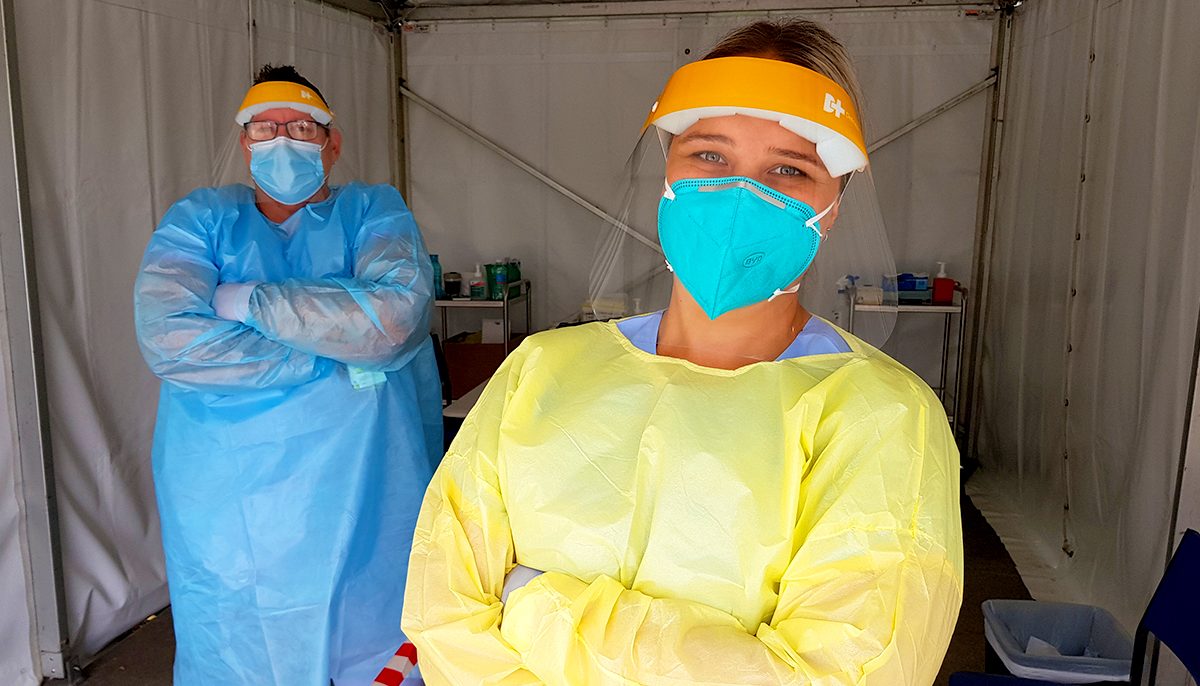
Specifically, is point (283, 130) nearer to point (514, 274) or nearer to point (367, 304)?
point (367, 304)

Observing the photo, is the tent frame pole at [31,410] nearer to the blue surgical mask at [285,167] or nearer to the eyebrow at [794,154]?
the blue surgical mask at [285,167]

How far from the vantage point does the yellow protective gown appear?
799mm

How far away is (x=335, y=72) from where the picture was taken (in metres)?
3.76

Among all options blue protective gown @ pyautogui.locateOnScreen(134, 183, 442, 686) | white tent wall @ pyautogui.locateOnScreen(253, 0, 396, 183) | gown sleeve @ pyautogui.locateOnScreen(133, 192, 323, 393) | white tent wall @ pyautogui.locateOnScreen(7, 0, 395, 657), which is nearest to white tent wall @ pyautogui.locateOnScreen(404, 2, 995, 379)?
white tent wall @ pyautogui.locateOnScreen(253, 0, 396, 183)

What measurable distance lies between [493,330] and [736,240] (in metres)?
3.27

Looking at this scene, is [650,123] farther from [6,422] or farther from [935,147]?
[935,147]

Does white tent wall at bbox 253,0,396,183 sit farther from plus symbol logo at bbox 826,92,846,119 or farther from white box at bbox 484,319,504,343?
plus symbol logo at bbox 826,92,846,119

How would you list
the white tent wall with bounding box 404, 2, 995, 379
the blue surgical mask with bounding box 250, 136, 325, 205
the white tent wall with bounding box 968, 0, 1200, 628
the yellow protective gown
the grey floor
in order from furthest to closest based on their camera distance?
the white tent wall with bounding box 404, 2, 995, 379, the grey floor, the white tent wall with bounding box 968, 0, 1200, 628, the blue surgical mask with bounding box 250, 136, 325, 205, the yellow protective gown

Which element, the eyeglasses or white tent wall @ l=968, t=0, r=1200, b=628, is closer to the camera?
the eyeglasses

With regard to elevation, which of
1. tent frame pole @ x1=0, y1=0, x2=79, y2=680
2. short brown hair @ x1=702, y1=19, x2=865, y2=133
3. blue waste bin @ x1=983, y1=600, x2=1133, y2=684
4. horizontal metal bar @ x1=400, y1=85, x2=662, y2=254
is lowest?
blue waste bin @ x1=983, y1=600, x2=1133, y2=684

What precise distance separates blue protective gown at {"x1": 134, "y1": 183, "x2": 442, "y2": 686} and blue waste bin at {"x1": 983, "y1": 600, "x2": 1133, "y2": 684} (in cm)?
159

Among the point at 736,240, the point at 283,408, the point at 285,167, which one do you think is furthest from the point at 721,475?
the point at 285,167

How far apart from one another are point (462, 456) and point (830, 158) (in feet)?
2.02

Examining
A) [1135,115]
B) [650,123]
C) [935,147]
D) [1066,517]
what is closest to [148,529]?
[650,123]
